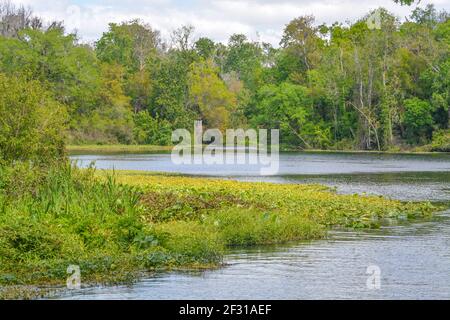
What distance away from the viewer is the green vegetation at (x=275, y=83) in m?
98.8

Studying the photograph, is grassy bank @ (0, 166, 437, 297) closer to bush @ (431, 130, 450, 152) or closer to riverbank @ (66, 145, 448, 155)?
bush @ (431, 130, 450, 152)

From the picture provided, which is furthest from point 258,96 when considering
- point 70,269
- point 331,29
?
Result: point 70,269

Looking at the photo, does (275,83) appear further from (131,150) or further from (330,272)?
(330,272)

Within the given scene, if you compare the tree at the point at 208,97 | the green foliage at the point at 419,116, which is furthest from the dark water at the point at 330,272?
the tree at the point at 208,97

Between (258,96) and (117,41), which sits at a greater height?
(117,41)

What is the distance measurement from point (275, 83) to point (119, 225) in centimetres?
10241

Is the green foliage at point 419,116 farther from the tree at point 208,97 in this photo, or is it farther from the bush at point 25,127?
the bush at point 25,127

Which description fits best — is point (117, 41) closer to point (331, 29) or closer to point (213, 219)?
point (331, 29)

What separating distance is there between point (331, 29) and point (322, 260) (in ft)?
334

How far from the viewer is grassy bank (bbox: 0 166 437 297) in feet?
65.3

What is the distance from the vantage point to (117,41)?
129750 mm

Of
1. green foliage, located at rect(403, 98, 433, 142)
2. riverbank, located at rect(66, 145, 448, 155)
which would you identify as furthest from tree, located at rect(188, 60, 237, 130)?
green foliage, located at rect(403, 98, 433, 142)
